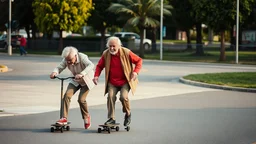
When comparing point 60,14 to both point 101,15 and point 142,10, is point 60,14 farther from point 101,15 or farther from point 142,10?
point 142,10

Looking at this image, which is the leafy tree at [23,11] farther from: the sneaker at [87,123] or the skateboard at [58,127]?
the skateboard at [58,127]

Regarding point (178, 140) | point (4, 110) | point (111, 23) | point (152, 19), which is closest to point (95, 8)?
point (111, 23)

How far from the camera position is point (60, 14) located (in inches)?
2258

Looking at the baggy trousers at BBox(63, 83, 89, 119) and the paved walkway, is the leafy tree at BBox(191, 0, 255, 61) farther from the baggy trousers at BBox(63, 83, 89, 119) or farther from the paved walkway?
the baggy trousers at BBox(63, 83, 89, 119)

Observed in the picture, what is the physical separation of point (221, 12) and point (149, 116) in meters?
32.2

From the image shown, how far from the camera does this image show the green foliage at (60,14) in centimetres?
5703

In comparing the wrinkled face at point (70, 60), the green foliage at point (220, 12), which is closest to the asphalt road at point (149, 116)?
the wrinkled face at point (70, 60)

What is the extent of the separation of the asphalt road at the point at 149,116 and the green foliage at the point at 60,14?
111 feet

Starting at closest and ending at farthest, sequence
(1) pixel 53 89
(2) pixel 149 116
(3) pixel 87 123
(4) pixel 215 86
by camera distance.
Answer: (3) pixel 87 123 < (2) pixel 149 116 < (1) pixel 53 89 < (4) pixel 215 86

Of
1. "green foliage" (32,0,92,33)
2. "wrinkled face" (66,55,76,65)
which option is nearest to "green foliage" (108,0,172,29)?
"green foliage" (32,0,92,33)

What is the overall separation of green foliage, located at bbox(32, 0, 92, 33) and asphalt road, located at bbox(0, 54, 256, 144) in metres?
33.9

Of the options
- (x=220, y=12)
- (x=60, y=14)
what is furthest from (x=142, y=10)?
(x=220, y=12)

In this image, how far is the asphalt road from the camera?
1122 centimetres

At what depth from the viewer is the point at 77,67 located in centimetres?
1198
